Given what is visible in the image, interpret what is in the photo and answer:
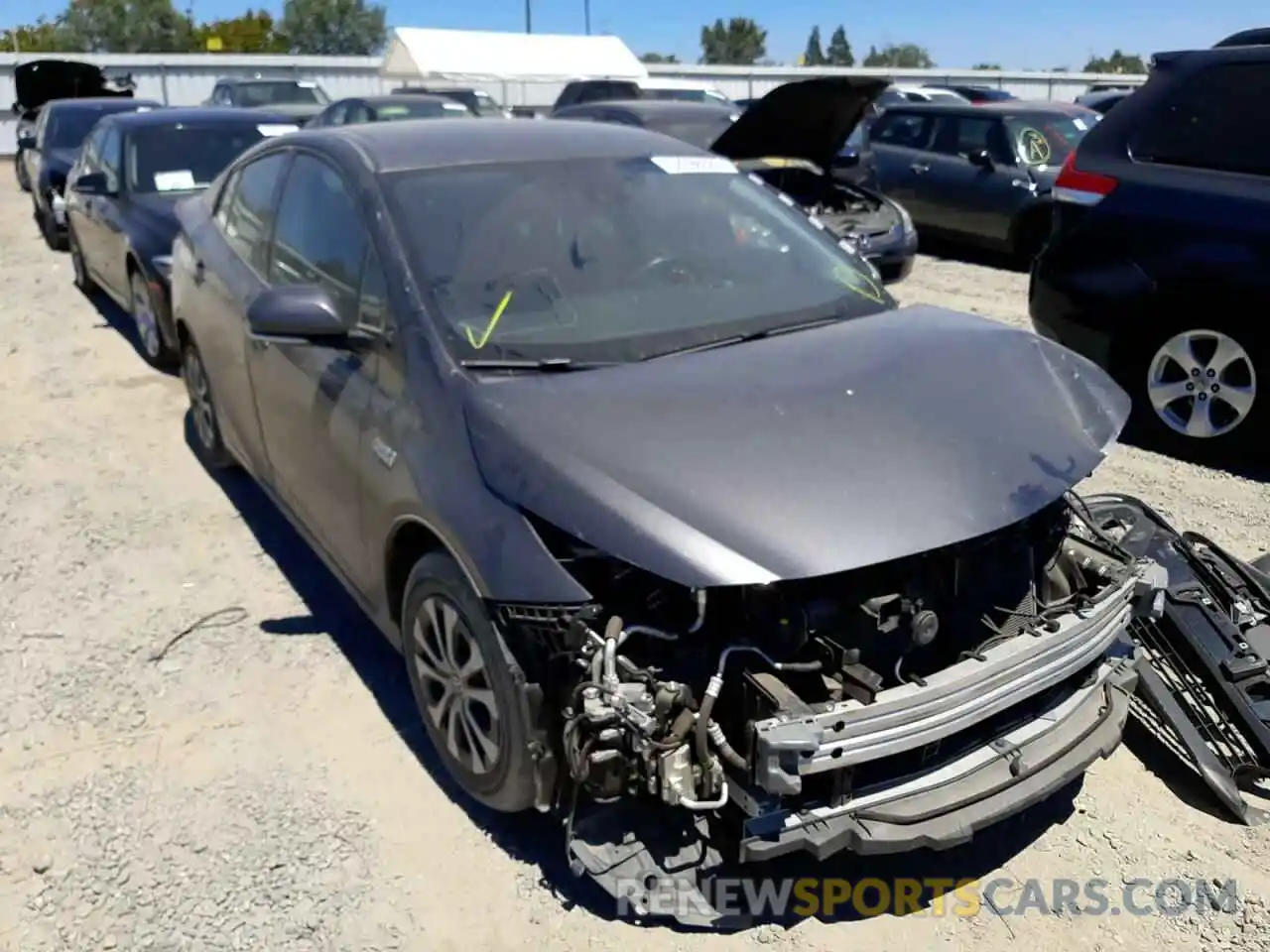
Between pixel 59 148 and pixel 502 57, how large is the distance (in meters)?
21.2

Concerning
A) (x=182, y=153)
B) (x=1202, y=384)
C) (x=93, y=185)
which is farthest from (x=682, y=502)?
(x=182, y=153)

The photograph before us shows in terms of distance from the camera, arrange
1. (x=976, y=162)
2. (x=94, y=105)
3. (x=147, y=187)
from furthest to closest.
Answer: (x=94, y=105), (x=976, y=162), (x=147, y=187)

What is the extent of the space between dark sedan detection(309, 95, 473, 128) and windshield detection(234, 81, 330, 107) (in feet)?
20.7

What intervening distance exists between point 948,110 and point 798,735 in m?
11.1

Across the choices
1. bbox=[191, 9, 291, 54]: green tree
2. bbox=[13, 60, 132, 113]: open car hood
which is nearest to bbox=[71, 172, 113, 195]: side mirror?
bbox=[13, 60, 132, 113]: open car hood

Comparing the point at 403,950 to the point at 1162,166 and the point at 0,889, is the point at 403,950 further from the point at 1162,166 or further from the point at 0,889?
the point at 1162,166

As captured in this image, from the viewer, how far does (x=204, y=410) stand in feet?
17.6

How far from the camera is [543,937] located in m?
2.68

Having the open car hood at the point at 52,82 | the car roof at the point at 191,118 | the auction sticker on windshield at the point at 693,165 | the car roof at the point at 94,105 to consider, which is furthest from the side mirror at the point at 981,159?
the open car hood at the point at 52,82

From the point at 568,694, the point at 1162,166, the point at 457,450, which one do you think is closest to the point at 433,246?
the point at 457,450

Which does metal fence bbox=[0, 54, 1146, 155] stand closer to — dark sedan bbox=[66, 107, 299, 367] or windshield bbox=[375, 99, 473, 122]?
windshield bbox=[375, 99, 473, 122]

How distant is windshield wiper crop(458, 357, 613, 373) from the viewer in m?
2.95

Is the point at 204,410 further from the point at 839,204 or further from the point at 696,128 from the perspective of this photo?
the point at 696,128

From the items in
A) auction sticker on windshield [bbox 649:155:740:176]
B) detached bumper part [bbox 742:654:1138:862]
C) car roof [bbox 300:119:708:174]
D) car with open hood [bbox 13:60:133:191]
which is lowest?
detached bumper part [bbox 742:654:1138:862]
